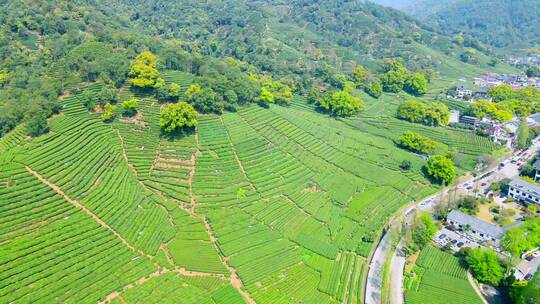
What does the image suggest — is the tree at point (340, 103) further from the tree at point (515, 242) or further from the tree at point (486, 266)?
the tree at point (486, 266)

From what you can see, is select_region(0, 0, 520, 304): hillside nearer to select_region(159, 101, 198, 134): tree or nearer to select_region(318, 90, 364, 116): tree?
select_region(159, 101, 198, 134): tree

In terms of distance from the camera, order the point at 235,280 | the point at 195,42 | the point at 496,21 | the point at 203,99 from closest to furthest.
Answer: the point at 235,280 → the point at 203,99 → the point at 195,42 → the point at 496,21

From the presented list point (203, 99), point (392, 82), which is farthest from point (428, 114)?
point (203, 99)

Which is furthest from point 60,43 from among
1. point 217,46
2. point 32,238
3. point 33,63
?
point 217,46

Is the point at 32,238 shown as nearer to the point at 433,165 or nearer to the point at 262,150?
the point at 262,150

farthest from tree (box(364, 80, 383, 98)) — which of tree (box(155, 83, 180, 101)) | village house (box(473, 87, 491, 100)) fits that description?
tree (box(155, 83, 180, 101))

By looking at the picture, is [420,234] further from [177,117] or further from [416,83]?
[416,83]
